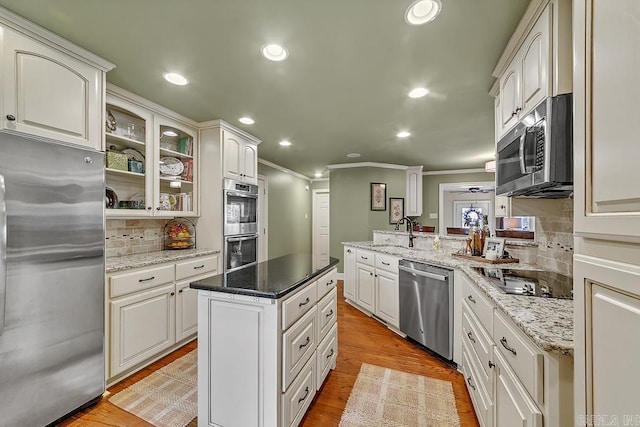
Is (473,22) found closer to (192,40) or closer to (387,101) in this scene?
(387,101)

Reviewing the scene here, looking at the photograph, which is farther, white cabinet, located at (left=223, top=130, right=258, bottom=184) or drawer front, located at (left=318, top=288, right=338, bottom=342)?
white cabinet, located at (left=223, top=130, right=258, bottom=184)

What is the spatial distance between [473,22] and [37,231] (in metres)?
2.68

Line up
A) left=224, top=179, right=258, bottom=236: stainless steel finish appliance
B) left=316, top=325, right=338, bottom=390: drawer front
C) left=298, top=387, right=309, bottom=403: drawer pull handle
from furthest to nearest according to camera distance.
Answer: left=224, top=179, right=258, bottom=236: stainless steel finish appliance → left=316, top=325, right=338, bottom=390: drawer front → left=298, top=387, right=309, bottom=403: drawer pull handle

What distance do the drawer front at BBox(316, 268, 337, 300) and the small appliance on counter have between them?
1803 millimetres

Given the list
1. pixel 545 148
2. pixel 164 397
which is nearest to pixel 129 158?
pixel 164 397

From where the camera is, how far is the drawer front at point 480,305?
138cm

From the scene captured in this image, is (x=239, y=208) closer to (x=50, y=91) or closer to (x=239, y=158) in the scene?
(x=239, y=158)

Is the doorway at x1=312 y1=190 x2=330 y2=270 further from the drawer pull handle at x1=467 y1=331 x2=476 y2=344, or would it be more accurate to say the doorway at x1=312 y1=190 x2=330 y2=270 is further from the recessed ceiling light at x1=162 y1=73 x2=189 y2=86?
the drawer pull handle at x1=467 y1=331 x2=476 y2=344

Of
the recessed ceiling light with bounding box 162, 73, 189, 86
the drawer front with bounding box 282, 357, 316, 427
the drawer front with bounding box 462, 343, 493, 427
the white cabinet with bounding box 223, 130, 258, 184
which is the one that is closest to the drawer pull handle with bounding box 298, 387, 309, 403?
the drawer front with bounding box 282, 357, 316, 427

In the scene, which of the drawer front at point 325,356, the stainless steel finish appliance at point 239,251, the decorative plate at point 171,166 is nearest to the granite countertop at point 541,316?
A: the drawer front at point 325,356

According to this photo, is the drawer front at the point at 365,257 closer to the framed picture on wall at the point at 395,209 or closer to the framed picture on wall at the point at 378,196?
the framed picture on wall at the point at 378,196

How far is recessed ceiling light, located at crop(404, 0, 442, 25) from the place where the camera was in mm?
1296

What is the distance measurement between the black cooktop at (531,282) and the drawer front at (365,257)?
1499 millimetres

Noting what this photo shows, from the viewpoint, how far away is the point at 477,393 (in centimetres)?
159
